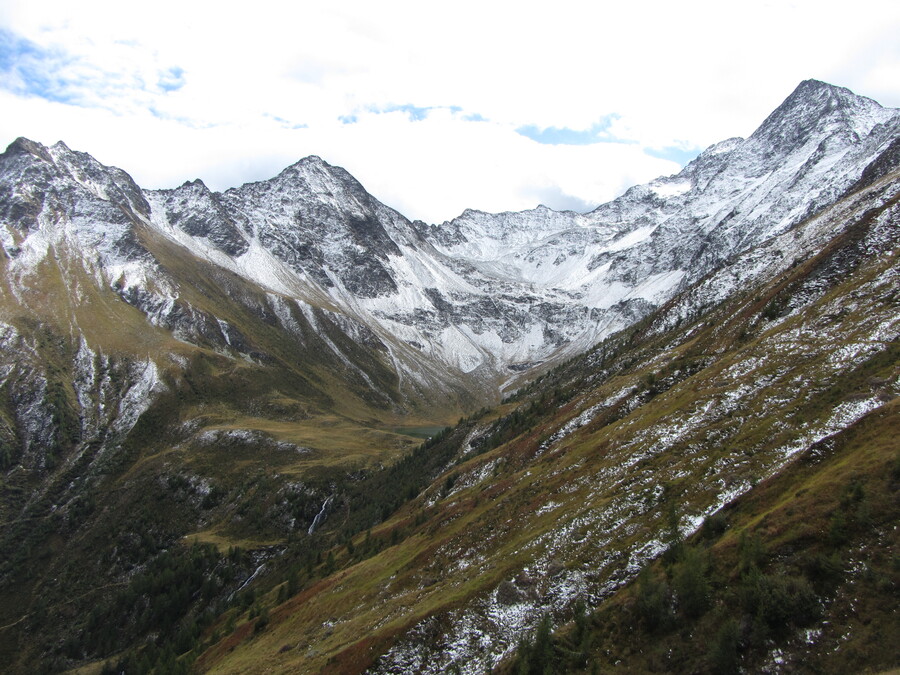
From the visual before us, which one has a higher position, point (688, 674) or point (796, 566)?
point (796, 566)

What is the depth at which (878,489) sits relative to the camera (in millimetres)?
33969

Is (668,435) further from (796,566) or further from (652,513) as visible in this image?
(796,566)

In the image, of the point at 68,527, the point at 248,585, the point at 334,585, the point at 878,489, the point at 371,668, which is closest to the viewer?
the point at 878,489

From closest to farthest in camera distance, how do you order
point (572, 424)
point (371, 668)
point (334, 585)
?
point (371, 668) < point (334, 585) < point (572, 424)

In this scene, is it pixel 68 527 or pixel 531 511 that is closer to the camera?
pixel 531 511

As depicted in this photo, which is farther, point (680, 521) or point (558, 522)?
point (558, 522)

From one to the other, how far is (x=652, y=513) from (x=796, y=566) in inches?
708

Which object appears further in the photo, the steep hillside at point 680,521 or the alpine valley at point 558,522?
the alpine valley at point 558,522

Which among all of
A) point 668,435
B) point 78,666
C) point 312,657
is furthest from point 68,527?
point 668,435

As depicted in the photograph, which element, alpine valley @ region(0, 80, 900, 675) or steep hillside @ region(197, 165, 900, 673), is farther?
alpine valley @ region(0, 80, 900, 675)

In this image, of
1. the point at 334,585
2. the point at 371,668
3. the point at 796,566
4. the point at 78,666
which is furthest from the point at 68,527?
the point at 796,566

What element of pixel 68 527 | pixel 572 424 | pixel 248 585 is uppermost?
pixel 68 527

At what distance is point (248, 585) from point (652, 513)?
379 ft

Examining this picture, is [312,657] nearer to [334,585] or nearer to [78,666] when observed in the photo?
[334,585]
